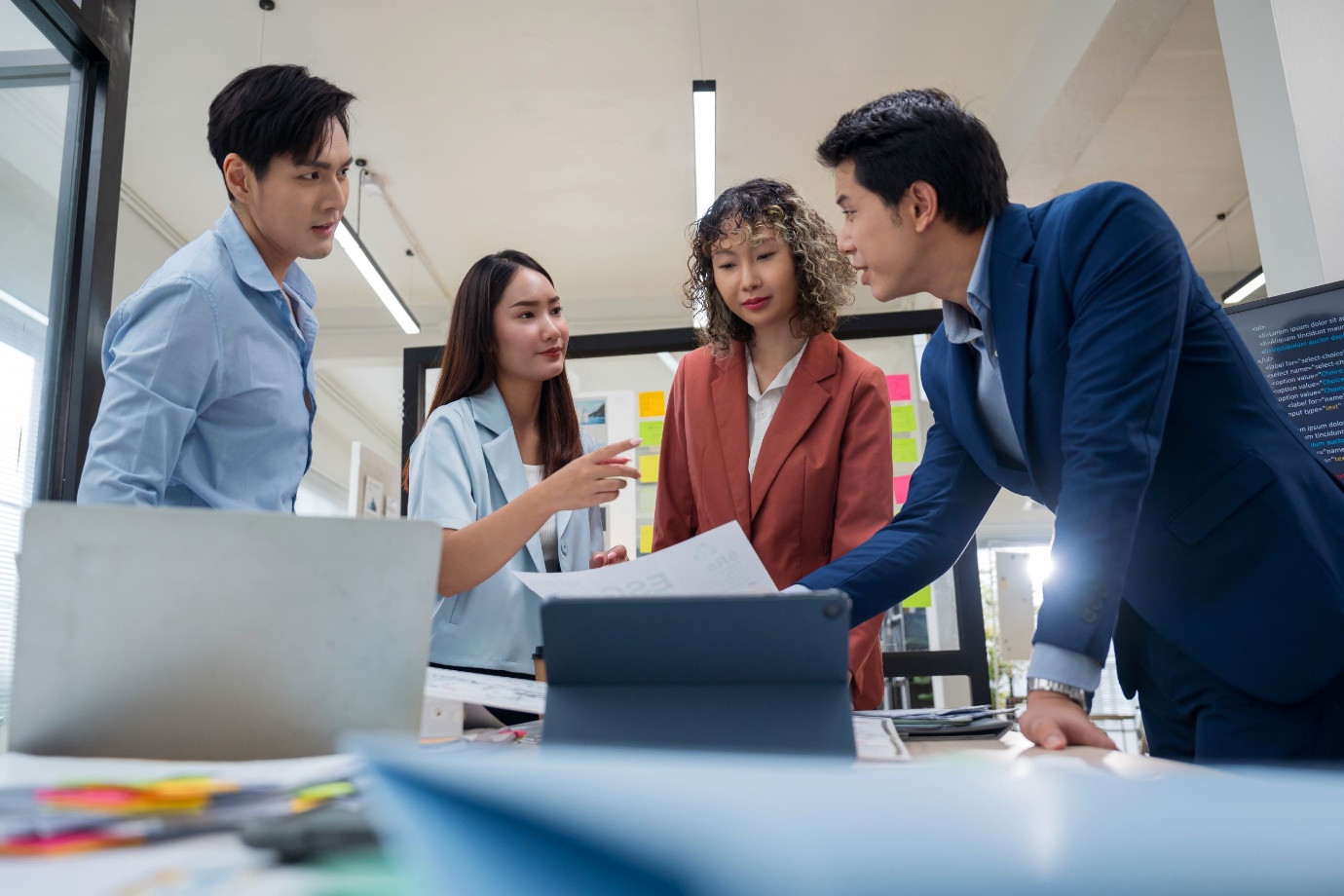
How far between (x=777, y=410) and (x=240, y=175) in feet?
3.33

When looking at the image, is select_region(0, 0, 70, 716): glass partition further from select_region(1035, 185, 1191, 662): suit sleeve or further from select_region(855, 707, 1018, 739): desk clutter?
select_region(1035, 185, 1191, 662): suit sleeve

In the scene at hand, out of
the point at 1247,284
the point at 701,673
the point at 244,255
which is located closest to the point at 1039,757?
the point at 701,673

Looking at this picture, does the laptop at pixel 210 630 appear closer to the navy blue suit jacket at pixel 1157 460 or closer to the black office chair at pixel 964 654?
the navy blue suit jacket at pixel 1157 460

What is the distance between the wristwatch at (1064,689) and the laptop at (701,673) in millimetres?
304

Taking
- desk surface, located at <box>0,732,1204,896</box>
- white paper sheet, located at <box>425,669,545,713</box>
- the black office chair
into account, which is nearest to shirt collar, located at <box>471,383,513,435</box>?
white paper sheet, located at <box>425,669,545,713</box>

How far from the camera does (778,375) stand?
74.4 inches

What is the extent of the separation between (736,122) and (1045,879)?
5840 millimetres

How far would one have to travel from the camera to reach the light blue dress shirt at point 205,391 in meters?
1.16

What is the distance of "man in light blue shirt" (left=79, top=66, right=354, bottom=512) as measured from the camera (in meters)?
1.18

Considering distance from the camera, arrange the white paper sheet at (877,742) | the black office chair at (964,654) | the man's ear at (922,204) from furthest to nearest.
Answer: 1. the black office chair at (964,654)
2. the man's ear at (922,204)
3. the white paper sheet at (877,742)

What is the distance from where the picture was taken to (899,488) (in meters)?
3.58

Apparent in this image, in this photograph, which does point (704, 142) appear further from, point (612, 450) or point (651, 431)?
point (612, 450)

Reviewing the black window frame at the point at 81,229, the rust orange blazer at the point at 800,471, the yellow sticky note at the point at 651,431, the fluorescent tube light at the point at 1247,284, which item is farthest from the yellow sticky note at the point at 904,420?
the fluorescent tube light at the point at 1247,284

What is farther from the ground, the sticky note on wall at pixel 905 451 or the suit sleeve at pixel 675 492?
the sticky note on wall at pixel 905 451
